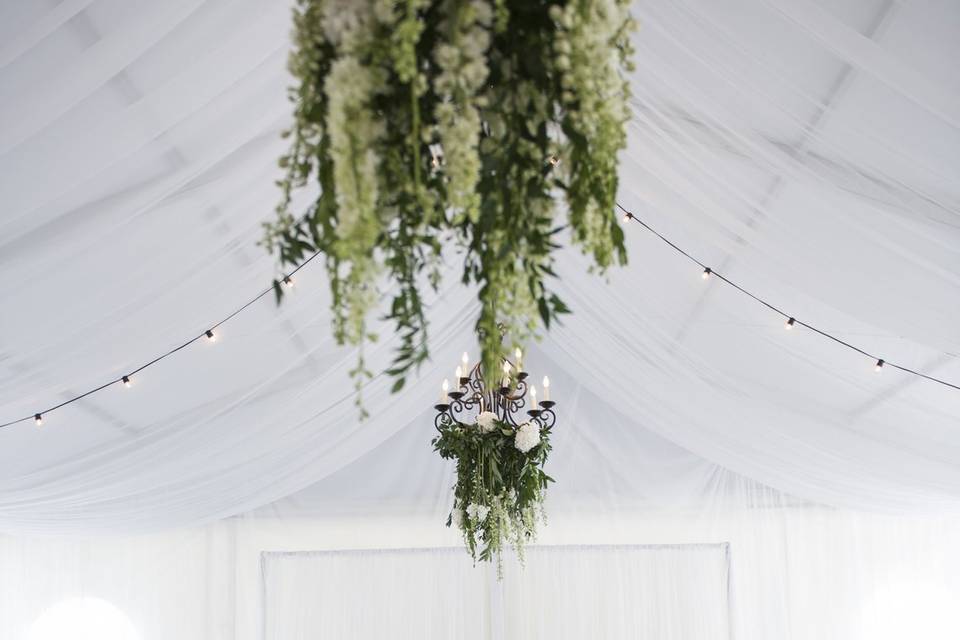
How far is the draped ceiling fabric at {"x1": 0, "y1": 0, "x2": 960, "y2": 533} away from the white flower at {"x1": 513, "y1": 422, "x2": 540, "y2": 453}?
1047 mm

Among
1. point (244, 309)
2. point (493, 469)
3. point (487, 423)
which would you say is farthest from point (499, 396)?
point (244, 309)

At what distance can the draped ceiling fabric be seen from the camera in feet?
9.63

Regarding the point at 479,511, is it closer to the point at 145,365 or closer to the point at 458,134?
the point at 145,365

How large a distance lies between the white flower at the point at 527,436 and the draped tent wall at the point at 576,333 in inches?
44.2

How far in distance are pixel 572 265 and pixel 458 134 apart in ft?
14.7

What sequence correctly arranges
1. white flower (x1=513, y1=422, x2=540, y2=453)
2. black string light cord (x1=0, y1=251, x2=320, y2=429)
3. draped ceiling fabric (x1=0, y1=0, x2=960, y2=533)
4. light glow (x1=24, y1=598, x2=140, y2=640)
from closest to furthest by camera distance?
draped ceiling fabric (x1=0, y1=0, x2=960, y2=533) → black string light cord (x1=0, y1=251, x2=320, y2=429) → white flower (x1=513, y1=422, x2=540, y2=453) → light glow (x1=24, y1=598, x2=140, y2=640)

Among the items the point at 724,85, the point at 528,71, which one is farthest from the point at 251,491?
the point at 528,71

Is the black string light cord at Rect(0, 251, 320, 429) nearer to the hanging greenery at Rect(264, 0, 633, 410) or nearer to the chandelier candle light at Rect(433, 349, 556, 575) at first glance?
the chandelier candle light at Rect(433, 349, 556, 575)

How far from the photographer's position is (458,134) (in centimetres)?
163

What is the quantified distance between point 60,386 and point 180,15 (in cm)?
187

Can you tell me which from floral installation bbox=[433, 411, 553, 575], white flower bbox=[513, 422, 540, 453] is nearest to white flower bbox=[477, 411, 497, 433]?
floral installation bbox=[433, 411, 553, 575]

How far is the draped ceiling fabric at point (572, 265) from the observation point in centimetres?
294

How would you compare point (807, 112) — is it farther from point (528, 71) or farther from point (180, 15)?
point (180, 15)

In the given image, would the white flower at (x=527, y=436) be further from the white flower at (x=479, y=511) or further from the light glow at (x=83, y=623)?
the light glow at (x=83, y=623)
